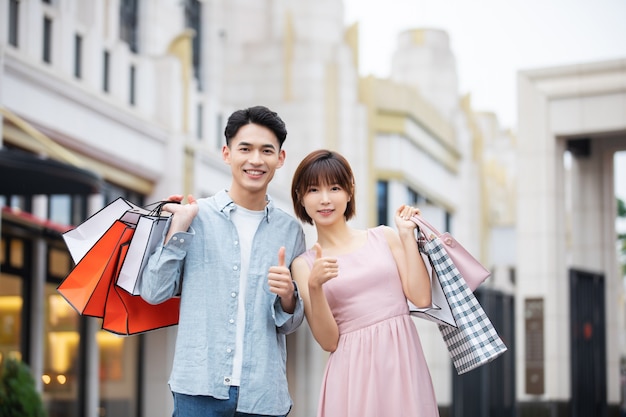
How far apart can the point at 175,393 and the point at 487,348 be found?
4.05 ft

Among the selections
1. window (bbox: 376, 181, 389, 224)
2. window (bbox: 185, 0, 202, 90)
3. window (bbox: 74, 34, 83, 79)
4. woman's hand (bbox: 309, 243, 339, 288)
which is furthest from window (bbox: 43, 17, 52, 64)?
window (bbox: 376, 181, 389, 224)

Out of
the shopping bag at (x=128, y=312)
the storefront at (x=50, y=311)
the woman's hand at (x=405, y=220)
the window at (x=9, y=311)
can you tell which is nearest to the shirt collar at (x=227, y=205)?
the shopping bag at (x=128, y=312)

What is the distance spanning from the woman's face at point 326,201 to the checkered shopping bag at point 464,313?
34cm

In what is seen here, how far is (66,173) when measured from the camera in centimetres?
1127

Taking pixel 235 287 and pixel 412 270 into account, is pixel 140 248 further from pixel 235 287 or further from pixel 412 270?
pixel 412 270

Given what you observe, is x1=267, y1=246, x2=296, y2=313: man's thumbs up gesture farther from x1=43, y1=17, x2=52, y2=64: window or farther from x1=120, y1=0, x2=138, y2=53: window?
x1=120, y1=0, x2=138, y2=53: window

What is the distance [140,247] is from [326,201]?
76 centimetres

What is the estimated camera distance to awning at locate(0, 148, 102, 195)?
35.6ft

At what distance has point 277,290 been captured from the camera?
3.88m

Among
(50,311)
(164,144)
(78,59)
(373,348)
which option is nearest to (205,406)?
(373,348)

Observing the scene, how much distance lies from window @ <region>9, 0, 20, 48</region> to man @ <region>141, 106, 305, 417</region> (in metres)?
10.5

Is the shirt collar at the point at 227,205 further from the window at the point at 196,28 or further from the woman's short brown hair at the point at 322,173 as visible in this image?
the window at the point at 196,28

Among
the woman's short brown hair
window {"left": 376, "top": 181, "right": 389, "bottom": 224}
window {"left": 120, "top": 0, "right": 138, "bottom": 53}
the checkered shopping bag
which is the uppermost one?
window {"left": 120, "top": 0, "right": 138, "bottom": 53}

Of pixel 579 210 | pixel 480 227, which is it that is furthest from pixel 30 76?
pixel 480 227
